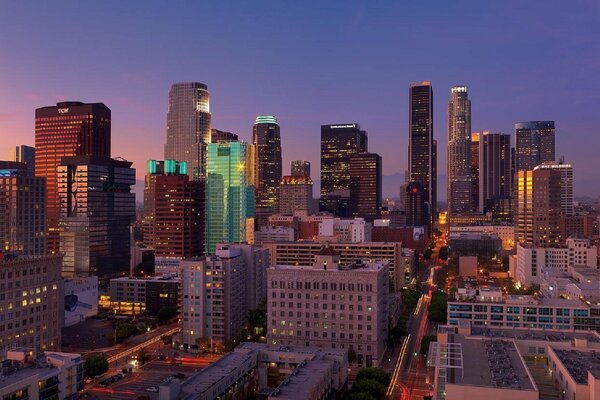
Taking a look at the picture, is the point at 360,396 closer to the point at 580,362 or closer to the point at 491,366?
the point at 491,366

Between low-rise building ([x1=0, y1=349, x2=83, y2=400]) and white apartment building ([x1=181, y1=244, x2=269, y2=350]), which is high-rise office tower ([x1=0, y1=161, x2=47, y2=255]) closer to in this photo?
white apartment building ([x1=181, y1=244, x2=269, y2=350])

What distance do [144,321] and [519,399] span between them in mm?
112754

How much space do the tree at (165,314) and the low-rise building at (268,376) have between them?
59203 mm

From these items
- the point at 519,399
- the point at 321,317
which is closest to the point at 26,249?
the point at 321,317

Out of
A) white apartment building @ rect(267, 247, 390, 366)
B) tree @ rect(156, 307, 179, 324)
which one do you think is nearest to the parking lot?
white apartment building @ rect(267, 247, 390, 366)

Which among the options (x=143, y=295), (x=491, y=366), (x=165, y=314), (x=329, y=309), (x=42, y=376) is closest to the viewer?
(x=491, y=366)

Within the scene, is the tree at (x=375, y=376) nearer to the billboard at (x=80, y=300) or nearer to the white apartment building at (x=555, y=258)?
the billboard at (x=80, y=300)

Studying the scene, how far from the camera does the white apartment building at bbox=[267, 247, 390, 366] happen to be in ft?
358

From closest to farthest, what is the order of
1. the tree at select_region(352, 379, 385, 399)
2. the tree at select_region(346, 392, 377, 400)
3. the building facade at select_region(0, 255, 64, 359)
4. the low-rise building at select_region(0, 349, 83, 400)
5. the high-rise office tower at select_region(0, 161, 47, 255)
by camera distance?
1. the low-rise building at select_region(0, 349, 83, 400)
2. the tree at select_region(346, 392, 377, 400)
3. the tree at select_region(352, 379, 385, 399)
4. the building facade at select_region(0, 255, 64, 359)
5. the high-rise office tower at select_region(0, 161, 47, 255)

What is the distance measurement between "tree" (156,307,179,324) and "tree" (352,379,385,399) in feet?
249

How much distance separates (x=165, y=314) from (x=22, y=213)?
6308 centimetres

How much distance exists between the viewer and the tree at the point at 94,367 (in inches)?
3853

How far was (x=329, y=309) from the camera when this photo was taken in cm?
11075

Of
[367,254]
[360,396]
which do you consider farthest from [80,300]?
[360,396]
